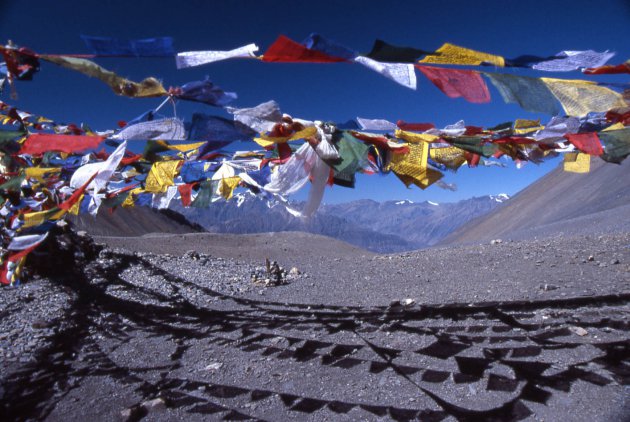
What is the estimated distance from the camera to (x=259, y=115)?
2.63 metres

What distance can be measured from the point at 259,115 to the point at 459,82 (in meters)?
1.47

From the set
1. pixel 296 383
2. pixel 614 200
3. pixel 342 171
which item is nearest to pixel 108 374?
pixel 296 383

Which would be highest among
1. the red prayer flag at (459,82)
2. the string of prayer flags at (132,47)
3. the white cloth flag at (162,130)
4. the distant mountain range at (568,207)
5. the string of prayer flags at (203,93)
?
the string of prayer flags at (132,47)

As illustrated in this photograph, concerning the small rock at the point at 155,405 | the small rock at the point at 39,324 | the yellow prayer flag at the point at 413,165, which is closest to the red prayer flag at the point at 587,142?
the yellow prayer flag at the point at 413,165

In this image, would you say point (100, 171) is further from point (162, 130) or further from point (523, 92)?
point (523, 92)

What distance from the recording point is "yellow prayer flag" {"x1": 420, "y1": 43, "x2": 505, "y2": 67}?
252 centimetres

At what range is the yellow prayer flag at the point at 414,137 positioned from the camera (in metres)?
3.41

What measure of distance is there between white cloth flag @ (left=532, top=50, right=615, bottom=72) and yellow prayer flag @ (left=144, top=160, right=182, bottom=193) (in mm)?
3773

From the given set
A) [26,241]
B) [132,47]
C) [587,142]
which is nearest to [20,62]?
[132,47]

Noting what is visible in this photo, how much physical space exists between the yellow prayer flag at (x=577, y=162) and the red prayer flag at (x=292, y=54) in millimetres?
3278

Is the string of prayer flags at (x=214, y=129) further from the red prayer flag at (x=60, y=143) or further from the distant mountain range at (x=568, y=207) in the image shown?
the distant mountain range at (x=568, y=207)

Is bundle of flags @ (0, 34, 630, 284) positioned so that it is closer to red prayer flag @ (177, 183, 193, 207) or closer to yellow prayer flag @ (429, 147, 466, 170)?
yellow prayer flag @ (429, 147, 466, 170)

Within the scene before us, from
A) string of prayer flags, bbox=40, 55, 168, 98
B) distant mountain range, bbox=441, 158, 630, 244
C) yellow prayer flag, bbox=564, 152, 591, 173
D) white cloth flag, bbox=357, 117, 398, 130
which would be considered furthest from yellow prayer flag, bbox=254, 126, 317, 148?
distant mountain range, bbox=441, 158, 630, 244

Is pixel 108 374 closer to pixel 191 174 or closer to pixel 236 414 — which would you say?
pixel 236 414
